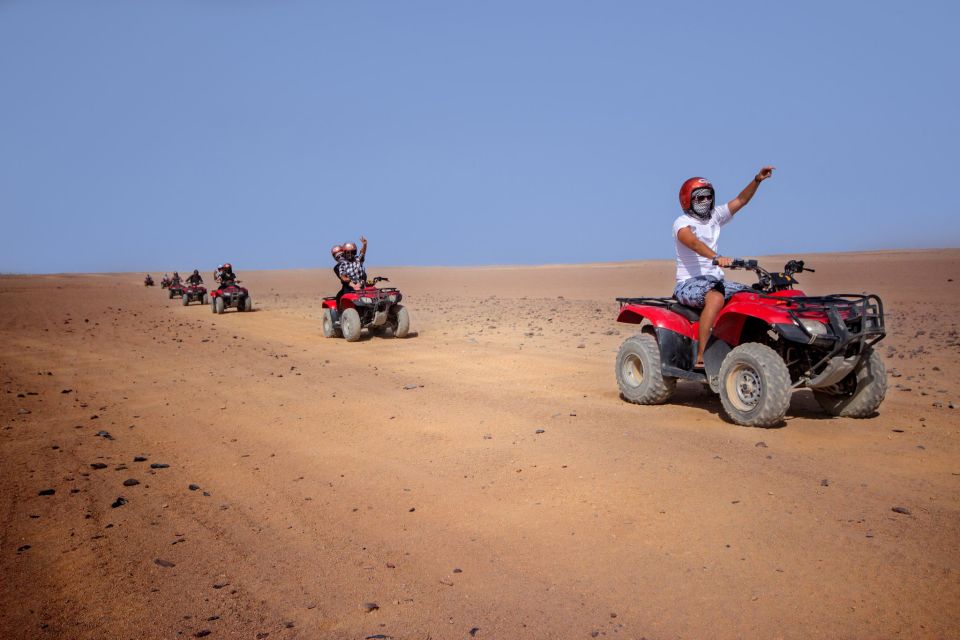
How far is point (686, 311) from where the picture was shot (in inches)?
307

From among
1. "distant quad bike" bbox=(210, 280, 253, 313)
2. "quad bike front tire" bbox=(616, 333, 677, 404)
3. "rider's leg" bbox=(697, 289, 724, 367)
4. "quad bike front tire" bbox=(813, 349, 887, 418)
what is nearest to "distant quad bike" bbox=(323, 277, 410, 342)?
"quad bike front tire" bbox=(616, 333, 677, 404)

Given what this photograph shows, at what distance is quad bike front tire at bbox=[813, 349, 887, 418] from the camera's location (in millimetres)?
6758

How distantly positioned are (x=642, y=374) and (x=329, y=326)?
10023 mm

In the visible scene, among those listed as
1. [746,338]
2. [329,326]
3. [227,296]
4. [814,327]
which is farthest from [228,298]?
[814,327]

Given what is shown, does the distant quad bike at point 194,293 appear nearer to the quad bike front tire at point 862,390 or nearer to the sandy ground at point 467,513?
the sandy ground at point 467,513

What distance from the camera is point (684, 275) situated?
7496mm

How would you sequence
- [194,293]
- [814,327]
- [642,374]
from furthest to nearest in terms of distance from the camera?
1. [194,293]
2. [642,374]
3. [814,327]

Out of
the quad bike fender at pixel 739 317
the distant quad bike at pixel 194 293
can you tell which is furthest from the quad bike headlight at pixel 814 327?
the distant quad bike at pixel 194 293

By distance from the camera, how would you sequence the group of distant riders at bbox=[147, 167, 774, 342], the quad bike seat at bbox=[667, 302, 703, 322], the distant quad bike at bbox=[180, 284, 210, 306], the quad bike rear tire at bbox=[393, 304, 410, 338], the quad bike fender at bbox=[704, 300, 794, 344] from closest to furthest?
the quad bike fender at bbox=[704, 300, 794, 344]
the group of distant riders at bbox=[147, 167, 774, 342]
the quad bike seat at bbox=[667, 302, 703, 322]
the quad bike rear tire at bbox=[393, 304, 410, 338]
the distant quad bike at bbox=[180, 284, 210, 306]

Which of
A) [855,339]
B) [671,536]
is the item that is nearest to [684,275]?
[855,339]

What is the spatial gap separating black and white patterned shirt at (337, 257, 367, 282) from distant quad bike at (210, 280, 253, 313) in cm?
1048

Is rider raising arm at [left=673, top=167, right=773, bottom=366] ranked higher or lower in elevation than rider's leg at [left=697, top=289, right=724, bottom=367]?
higher

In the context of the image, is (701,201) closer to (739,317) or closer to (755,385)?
(739,317)

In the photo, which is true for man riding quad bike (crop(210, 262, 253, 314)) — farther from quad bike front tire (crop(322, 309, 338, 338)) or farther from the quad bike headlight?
the quad bike headlight
